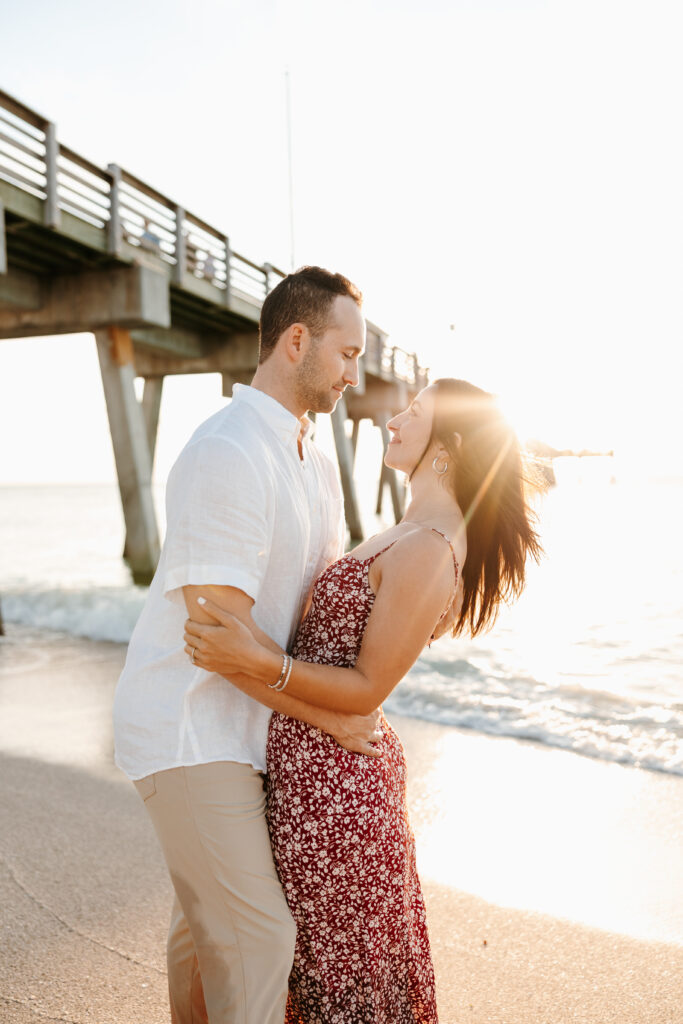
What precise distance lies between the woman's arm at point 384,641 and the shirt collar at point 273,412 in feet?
1.18

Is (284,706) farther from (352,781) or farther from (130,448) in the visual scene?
(130,448)

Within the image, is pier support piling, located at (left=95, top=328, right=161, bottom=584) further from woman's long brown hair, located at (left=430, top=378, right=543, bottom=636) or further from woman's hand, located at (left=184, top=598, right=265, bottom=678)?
woman's hand, located at (left=184, top=598, right=265, bottom=678)

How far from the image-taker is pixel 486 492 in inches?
82.5

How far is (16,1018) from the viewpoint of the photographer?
235 centimetres

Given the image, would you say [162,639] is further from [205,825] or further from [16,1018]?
[16,1018]

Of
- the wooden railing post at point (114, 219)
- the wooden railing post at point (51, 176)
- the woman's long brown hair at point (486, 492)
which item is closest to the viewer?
the woman's long brown hair at point (486, 492)

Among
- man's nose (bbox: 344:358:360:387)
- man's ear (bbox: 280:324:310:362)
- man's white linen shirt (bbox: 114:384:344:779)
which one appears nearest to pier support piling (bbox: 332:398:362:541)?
man's nose (bbox: 344:358:360:387)

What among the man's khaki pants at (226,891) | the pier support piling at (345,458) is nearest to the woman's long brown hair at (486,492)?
the man's khaki pants at (226,891)

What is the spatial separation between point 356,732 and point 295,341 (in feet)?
2.97

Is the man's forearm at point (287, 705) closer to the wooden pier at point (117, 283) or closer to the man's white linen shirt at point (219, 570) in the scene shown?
the man's white linen shirt at point (219, 570)

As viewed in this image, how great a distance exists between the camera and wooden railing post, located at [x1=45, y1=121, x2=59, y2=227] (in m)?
9.97

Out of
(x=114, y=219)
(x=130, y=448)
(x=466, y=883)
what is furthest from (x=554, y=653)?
(x=114, y=219)

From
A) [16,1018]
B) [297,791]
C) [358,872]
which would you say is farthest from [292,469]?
[16,1018]

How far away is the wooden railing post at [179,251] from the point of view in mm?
12969
